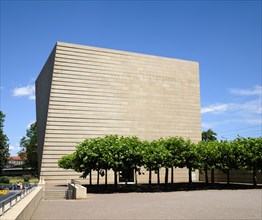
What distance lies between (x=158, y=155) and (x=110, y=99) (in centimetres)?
1931

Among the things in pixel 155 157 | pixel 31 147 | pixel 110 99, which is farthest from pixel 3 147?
pixel 155 157

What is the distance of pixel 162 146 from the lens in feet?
109

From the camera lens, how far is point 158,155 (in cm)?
3192

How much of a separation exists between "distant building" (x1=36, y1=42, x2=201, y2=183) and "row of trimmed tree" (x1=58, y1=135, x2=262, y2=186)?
8102 mm

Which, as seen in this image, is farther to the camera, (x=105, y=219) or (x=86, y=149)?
(x=86, y=149)

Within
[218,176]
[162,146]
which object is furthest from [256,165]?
[218,176]

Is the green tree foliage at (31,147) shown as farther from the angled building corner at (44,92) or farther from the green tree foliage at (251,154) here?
the green tree foliage at (251,154)

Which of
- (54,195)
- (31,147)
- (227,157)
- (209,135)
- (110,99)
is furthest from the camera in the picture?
(209,135)

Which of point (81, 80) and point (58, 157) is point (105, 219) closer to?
point (58, 157)

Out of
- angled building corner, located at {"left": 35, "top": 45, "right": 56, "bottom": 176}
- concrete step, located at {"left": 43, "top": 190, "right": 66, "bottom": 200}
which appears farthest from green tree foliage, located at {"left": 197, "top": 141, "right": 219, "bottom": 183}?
angled building corner, located at {"left": 35, "top": 45, "right": 56, "bottom": 176}

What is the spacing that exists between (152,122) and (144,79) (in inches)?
285

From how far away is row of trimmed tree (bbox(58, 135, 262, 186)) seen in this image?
30.3 m

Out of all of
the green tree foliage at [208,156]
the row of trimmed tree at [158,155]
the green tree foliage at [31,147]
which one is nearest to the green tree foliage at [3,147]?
the green tree foliage at [31,147]

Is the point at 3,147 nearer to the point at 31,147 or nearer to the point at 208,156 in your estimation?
the point at 31,147
